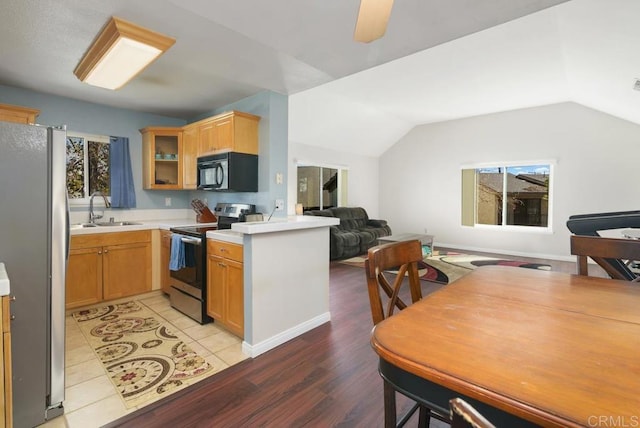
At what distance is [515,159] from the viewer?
248 inches

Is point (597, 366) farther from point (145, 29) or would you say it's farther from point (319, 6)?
point (145, 29)

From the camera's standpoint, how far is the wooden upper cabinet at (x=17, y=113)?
116 inches

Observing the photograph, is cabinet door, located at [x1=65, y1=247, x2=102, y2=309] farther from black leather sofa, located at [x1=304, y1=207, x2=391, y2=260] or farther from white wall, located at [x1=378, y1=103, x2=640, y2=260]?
white wall, located at [x1=378, y1=103, x2=640, y2=260]

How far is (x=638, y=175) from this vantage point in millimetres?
5102

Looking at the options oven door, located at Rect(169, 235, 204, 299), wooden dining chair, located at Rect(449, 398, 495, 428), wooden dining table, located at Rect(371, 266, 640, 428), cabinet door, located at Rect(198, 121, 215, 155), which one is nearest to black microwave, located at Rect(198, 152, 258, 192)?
cabinet door, located at Rect(198, 121, 215, 155)

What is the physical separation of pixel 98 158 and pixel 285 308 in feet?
10.5

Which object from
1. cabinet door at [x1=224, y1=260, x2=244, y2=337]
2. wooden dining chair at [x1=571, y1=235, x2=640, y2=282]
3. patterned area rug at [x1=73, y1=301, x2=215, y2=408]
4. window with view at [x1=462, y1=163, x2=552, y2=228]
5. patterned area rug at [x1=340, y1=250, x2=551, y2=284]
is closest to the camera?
wooden dining chair at [x1=571, y1=235, x2=640, y2=282]

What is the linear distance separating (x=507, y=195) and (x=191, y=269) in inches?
255

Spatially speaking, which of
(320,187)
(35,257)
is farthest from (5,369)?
(320,187)

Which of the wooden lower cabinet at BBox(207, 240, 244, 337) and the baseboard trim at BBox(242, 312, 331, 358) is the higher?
the wooden lower cabinet at BBox(207, 240, 244, 337)

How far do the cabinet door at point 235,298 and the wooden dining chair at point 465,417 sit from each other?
2183 mm

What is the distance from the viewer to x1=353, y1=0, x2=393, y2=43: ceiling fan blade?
1222mm

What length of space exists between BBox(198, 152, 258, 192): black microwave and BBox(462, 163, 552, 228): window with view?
544cm

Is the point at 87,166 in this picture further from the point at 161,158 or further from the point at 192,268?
the point at 192,268
